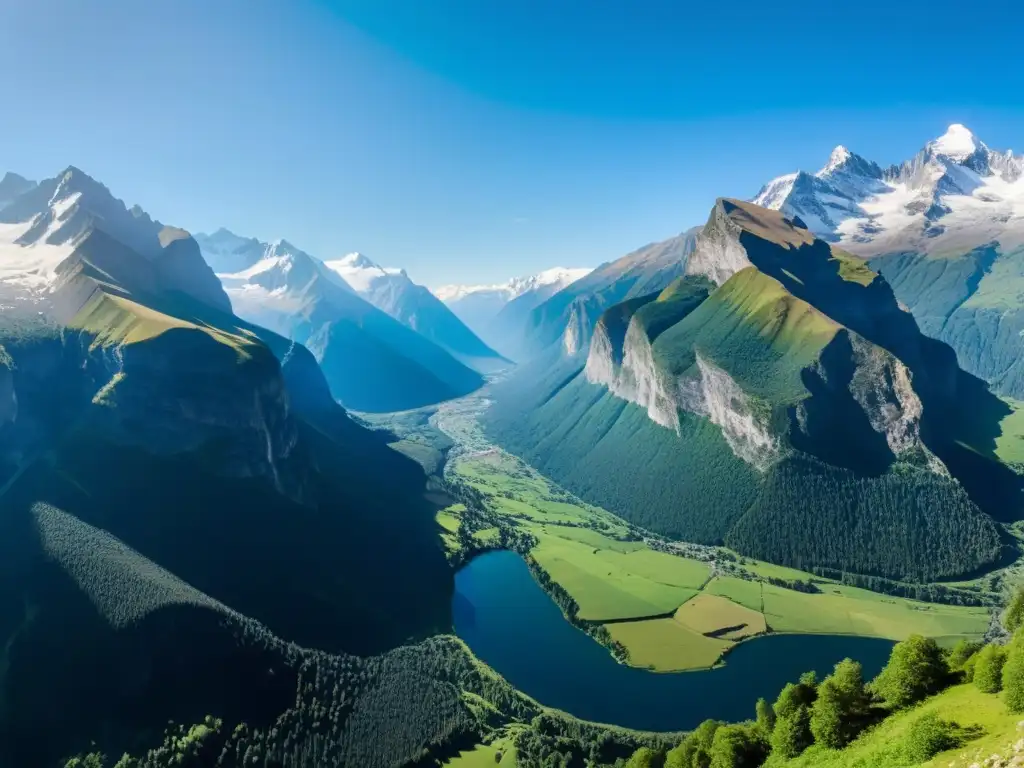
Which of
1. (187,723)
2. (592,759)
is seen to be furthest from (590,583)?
(187,723)

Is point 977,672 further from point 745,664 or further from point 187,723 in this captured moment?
point 187,723

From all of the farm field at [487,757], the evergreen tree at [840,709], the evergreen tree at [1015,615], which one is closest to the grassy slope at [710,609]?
the farm field at [487,757]

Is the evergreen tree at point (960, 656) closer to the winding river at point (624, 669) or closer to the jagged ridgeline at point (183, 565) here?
the winding river at point (624, 669)

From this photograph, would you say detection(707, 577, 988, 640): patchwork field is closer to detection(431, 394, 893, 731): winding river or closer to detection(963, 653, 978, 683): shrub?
detection(431, 394, 893, 731): winding river

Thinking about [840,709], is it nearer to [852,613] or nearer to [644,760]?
[644,760]

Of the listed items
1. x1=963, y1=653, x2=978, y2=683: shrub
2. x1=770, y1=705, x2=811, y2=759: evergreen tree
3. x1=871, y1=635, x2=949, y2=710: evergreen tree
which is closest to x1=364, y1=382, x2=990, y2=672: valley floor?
x1=770, y1=705, x2=811, y2=759: evergreen tree
